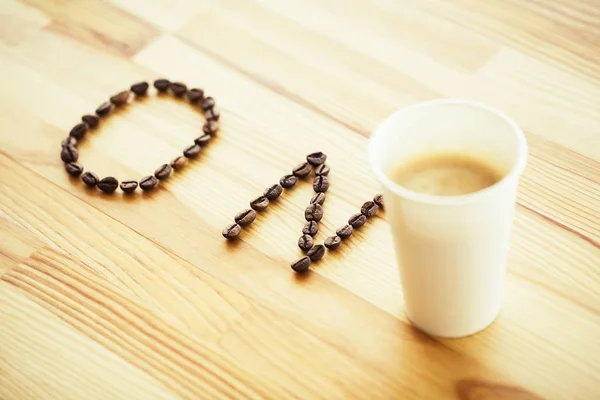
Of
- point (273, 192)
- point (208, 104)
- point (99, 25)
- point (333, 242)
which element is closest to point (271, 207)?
point (273, 192)

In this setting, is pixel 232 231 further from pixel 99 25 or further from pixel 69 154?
pixel 99 25

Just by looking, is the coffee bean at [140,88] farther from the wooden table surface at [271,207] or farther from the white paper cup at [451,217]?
the white paper cup at [451,217]

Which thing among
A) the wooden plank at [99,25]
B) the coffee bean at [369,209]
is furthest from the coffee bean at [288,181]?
the wooden plank at [99,25]

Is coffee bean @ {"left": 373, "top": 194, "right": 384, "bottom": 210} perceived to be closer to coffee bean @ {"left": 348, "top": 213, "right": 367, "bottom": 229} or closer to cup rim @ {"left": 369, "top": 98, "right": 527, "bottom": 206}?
coffee bean @ {"left": 348, "top": 213, "right": 367, "bottom": 229}

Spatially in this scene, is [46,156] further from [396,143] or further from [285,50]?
[396,143]

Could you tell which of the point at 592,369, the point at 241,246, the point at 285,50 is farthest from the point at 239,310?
the point at 285,50

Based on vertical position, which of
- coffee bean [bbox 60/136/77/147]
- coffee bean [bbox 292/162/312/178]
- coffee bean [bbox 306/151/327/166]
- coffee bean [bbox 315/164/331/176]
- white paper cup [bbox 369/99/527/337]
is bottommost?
coffee bean [bbox 60/136/77/147]

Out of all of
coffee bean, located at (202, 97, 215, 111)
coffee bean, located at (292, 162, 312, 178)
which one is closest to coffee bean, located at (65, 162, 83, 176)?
coffee bean, located at (202, 97, 215, 111)
